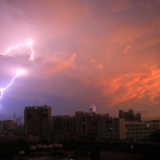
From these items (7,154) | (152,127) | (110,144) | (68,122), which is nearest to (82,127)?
(68,122)

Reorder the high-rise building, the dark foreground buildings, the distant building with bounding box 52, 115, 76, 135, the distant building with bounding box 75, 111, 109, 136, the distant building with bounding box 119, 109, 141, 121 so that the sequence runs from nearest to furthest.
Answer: the dark foreground buildings, the distant building with bounding box 75, 111, 109, 136, the high-rise building, the distant building with bounding box 52, 115, 76, 135, the distant building with bounding box 119, 109, 141, 121

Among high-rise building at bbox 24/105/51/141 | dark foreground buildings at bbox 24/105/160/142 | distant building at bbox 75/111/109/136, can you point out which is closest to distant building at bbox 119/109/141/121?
dark foreground buildings at bbox 24/105/160/142

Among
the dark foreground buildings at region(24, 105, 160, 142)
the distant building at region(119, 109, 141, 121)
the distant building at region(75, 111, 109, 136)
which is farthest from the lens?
the distant building at region(119, 109, 141, 121)

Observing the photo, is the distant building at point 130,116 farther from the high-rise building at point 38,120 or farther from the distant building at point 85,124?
the high-rise building at point 38,120

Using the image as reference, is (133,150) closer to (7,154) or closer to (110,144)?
(110,144)

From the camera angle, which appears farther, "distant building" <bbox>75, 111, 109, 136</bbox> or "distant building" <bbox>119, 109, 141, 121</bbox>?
"distant building" <bbox>119, 109, 141, 121</bbox>

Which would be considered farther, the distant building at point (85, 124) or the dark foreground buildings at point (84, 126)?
the distant building at point (85, 124)

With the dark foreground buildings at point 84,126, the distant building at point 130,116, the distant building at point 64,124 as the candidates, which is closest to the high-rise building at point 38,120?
the dark foreground buildings at point 84,126

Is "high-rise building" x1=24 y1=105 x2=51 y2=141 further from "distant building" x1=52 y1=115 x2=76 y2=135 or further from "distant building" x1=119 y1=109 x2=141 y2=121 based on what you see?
"distant building" x1=119 y1=109 x2=141 y2=121
